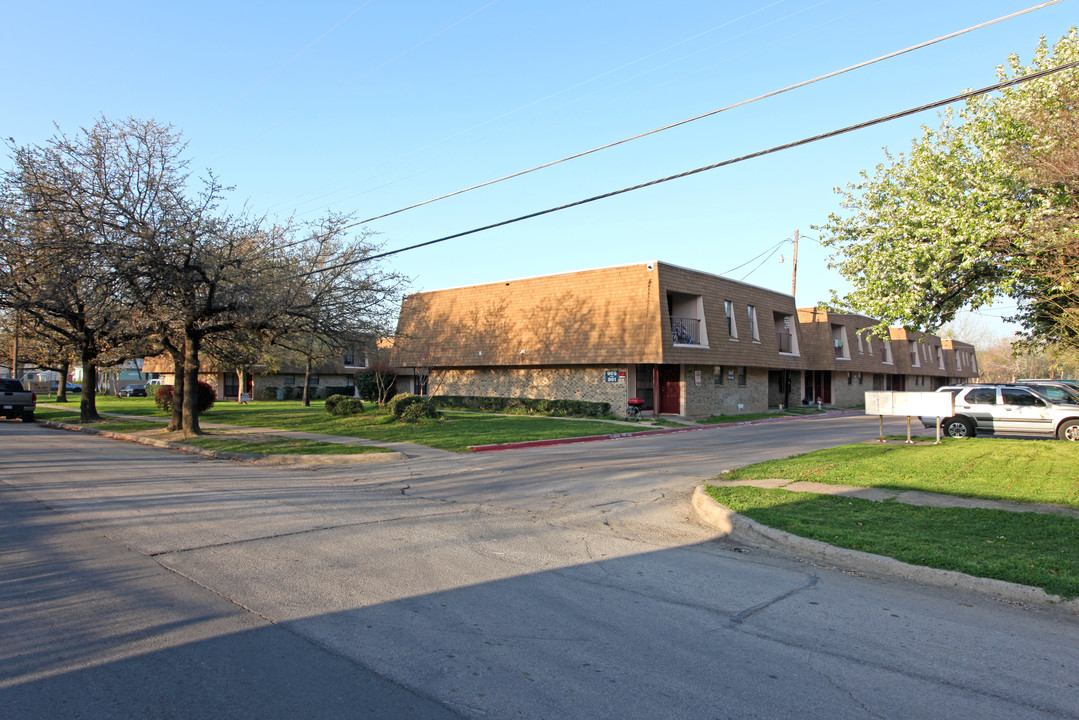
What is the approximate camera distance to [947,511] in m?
8.91

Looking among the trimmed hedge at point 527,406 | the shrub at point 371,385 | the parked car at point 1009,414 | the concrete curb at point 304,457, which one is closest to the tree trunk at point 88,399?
the shrub at point 371,385

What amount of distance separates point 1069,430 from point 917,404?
6.02m

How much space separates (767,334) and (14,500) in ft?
109

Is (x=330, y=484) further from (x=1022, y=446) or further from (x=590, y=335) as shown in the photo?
(x=590, y=335)

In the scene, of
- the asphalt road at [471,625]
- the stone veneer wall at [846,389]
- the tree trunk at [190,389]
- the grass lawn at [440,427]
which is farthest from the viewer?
the stone veneer wall at [846,389]

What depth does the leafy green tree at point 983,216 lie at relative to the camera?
1134 centimetres

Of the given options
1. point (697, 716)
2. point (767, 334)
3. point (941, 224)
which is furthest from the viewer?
point (767, 334)

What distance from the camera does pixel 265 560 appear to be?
22.5ft

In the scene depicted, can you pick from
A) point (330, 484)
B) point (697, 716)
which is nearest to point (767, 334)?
point (330, 484)

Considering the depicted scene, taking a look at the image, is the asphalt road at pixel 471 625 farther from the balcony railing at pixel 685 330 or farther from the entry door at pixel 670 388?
the entry door at pixel 670 388

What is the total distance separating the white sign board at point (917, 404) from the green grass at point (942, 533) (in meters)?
8.25

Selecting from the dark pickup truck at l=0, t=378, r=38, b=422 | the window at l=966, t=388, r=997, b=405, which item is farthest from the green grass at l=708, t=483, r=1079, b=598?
the dark pickup truck at l=0, t=378, r=38, b=422

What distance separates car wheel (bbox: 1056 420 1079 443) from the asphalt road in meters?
15.7

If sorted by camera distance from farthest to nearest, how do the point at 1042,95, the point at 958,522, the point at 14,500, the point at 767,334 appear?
the point at 767,334 → the point at 1042,95 → the point at 14,500 → the point at 958,522
